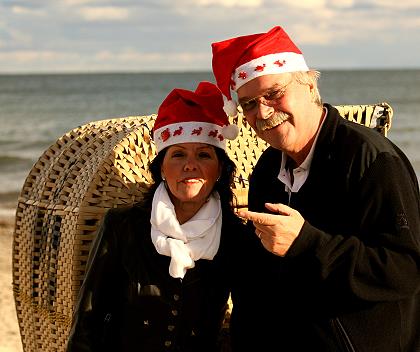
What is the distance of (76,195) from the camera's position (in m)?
4.16

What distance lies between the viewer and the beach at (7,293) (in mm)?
6812

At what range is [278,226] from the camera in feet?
9.73

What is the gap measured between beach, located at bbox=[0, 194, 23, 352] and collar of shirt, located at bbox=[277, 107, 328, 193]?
386cm

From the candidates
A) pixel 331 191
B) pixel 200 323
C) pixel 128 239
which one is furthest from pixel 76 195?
pixel 331 191

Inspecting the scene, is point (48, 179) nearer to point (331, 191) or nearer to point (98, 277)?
point (98, 277)

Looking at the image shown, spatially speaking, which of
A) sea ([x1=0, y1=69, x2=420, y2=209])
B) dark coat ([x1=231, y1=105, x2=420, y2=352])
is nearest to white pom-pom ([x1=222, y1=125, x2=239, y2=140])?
dark coat ([x1=231, y1=105, x2=420, y2=352])

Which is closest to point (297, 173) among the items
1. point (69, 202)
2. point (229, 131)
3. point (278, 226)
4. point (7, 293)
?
point (229, 131)

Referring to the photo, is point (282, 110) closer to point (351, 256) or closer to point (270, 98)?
point (270, 98)

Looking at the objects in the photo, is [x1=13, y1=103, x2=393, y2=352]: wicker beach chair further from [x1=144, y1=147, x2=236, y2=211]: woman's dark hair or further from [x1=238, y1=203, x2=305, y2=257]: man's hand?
[x1=238, y1=203, x2=305, y2=257]: man's hand

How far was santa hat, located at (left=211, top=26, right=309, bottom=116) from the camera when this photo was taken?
337 cm

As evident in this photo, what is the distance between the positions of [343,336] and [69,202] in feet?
5.40

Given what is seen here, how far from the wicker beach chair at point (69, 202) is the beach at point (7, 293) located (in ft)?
7.72

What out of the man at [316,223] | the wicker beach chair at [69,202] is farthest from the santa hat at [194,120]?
the wicker beach chair at [69,202]

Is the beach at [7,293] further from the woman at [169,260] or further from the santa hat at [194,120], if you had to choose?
the santa hat at [194,120]
